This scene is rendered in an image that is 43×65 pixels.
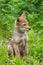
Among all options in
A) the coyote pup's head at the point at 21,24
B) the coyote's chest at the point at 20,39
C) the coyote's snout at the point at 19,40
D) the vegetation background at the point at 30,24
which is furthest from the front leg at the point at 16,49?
the coyote pup's head at the point at 21,24

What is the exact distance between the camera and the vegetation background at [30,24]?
764 centimetres

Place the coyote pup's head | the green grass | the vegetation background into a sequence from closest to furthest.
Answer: the green grass
the vegetation background
the coyote pup's head

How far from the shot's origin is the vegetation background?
7640mm

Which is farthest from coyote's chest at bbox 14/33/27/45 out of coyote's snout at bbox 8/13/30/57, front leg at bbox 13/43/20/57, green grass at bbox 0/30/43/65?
green grass at bbox 0/30/43/65

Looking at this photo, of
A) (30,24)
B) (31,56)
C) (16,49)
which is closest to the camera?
(16,49)

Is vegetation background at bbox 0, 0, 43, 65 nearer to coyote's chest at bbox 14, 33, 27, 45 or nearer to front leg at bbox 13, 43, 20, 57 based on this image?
front leg at bbox 13, 43, 20, 57

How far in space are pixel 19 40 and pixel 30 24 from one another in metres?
2.49

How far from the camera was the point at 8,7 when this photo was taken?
11156 mm

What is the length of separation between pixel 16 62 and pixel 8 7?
4164 millimetres

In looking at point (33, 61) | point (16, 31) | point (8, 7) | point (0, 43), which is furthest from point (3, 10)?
point (33, 61)

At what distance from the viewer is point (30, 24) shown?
33.6 ft

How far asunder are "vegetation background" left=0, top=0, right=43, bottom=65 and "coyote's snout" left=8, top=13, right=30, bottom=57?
0.73 ft

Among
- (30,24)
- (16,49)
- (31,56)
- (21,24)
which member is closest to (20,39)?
(16,49)

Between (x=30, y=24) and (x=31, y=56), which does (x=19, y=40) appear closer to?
(x=31, y=56)
